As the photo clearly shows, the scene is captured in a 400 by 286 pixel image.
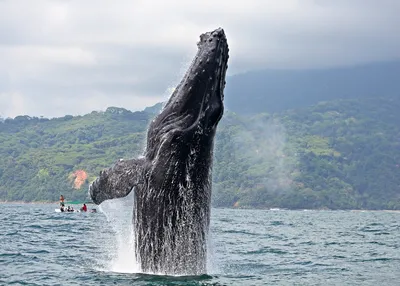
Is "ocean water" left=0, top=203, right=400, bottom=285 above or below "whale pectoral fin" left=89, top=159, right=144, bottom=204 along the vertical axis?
below

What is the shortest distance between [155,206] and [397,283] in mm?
4885

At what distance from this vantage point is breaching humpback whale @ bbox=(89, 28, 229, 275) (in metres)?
11.1

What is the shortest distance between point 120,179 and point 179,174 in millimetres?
1005

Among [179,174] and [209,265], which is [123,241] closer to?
[209,265]

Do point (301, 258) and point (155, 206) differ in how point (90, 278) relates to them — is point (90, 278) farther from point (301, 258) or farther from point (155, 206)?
point (301, 258)

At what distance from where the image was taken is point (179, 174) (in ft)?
36.7

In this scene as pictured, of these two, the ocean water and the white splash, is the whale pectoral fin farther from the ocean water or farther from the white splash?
the ocean water

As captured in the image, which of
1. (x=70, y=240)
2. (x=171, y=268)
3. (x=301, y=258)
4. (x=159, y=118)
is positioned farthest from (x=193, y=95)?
(x=70, y=240)

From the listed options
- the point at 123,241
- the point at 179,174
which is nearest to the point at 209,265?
the point at 123,241

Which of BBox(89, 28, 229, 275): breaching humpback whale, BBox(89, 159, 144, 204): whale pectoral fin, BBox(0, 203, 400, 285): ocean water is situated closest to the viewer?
BBox(89, 28, 229, 275): breaching humpback whale

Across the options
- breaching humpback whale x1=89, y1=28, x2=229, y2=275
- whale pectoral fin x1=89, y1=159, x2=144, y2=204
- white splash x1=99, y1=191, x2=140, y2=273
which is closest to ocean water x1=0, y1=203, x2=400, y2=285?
white splash x1=99, y1=191, x2=140, y2=273

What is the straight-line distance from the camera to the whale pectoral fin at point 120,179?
11398mm

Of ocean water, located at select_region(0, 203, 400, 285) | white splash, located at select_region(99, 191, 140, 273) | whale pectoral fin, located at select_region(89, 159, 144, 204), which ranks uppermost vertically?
whale pectoral fin, located at select_region(89, 159, 144, 204)

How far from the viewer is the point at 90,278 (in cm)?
1222
